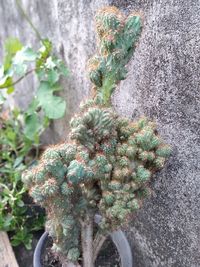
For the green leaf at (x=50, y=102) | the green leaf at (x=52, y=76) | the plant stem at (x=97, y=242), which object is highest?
the green leaf at (x=52, y=76)

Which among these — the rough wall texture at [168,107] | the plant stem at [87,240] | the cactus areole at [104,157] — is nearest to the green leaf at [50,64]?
A: the rough wall texture at [168,107]

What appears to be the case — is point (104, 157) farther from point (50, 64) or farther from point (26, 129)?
point (26, 129)

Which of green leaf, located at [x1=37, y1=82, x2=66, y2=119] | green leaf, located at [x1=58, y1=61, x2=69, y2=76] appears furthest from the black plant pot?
green leaf, located at [x1=58, y1=61, x2=69, y2=76]

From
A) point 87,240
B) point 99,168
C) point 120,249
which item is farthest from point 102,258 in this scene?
point 99,168

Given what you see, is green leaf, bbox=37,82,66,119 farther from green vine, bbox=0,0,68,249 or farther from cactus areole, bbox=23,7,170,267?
cactus areole, bbox=23,7,170,267

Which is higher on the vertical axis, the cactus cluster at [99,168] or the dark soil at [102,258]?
the cactus cluster at [99,168]

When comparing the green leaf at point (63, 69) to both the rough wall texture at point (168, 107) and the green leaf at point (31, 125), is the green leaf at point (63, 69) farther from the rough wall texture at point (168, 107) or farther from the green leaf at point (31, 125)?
the green leaf at point (31, 125)

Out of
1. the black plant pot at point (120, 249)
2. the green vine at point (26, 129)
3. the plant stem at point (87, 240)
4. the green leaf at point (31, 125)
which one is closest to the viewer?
the plant stem at point (87, 240)
